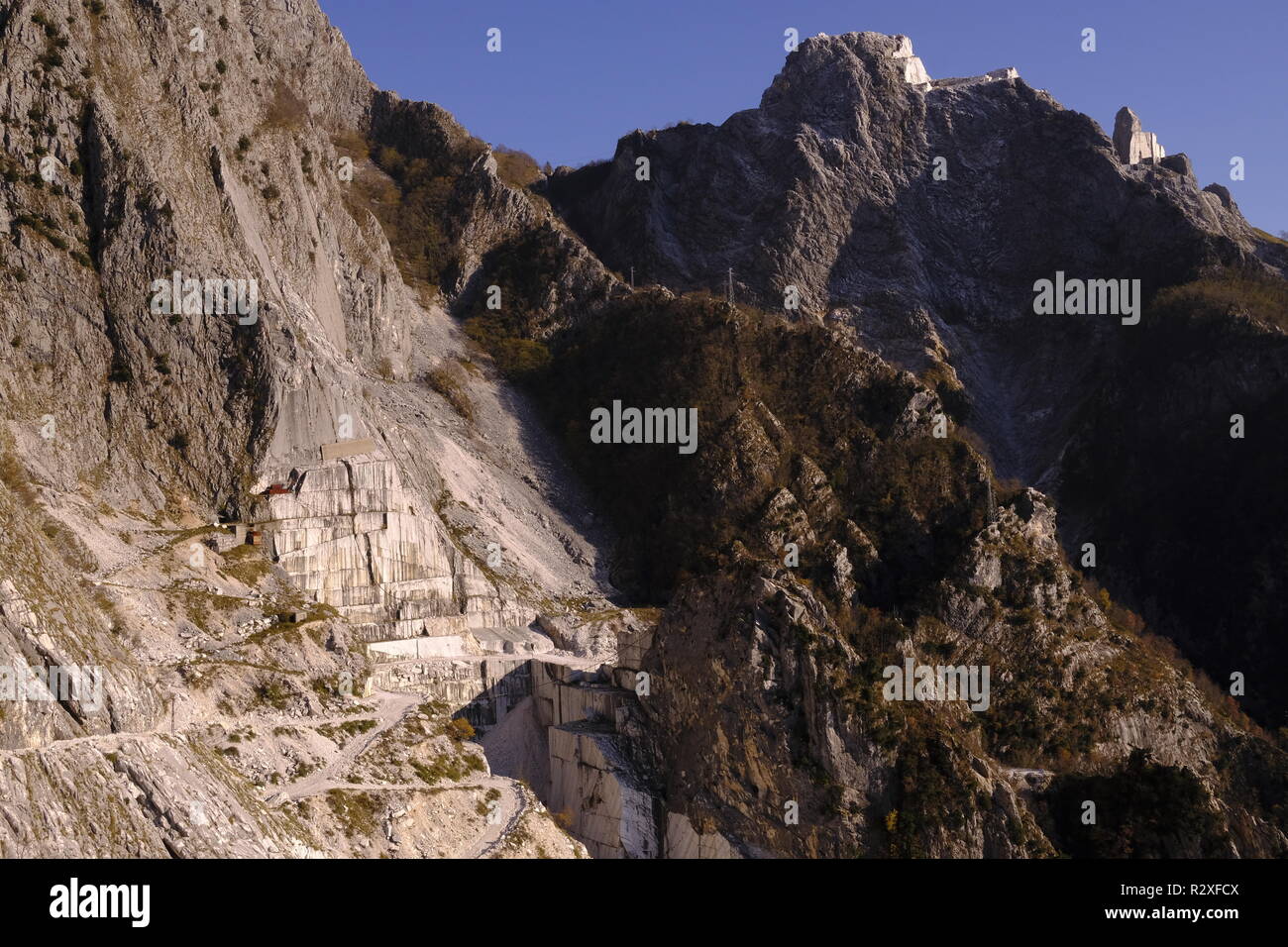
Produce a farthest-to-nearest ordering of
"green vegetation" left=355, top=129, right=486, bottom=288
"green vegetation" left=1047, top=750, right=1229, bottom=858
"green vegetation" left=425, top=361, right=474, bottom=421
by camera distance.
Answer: "green vegetation" left=355, top=129, right=486, bottom=288 → "green vegetation" left=425, top=361, right=474, bottom=421 → "green vegetation" left=1047, top=750, right=1229, bottom=858

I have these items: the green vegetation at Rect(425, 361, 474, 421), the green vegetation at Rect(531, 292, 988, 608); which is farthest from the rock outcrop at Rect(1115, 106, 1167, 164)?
the green vegetation at Rect(425, 361, 474, 421)

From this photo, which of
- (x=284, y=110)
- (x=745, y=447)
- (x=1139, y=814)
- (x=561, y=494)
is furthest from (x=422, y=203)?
(x=1139, y=814)

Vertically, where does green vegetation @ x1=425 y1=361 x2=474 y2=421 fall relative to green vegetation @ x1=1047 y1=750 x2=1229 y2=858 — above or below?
above

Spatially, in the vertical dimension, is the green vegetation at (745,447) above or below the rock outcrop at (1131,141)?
below

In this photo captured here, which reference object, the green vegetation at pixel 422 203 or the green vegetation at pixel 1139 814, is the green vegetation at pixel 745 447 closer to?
the green vegetation at pixel 422 203

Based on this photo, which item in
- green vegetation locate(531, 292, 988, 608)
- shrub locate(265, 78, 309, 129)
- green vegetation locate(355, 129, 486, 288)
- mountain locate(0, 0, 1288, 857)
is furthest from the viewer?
green vegetation locate(355, 129, 486, 288)

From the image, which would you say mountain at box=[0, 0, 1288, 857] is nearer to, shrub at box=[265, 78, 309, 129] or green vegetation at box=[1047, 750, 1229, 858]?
green vegetation at box=[1047, 750, 1229, 858]

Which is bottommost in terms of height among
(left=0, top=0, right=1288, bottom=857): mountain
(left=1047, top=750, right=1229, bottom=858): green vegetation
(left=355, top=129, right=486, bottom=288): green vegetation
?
(left=1047, top=750, right=1229, bottom=858): green vegetation

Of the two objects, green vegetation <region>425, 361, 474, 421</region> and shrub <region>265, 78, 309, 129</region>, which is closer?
shrub <region>265, 78, 309, 129</region>

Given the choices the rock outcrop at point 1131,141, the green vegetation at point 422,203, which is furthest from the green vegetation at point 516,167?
the rock outcrop at point 1131,141
